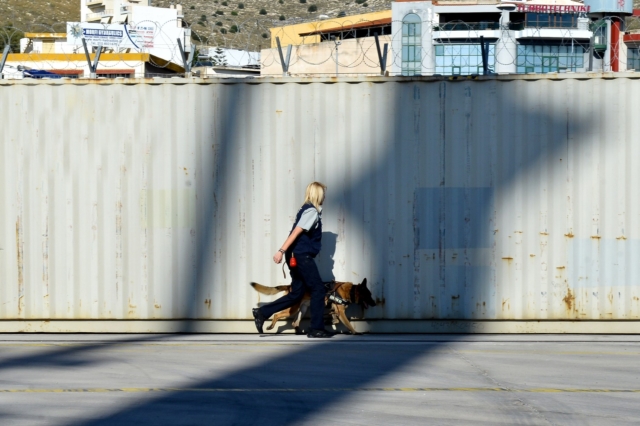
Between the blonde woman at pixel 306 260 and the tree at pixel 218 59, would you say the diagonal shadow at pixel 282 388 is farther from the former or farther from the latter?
the tree at pixel 218 59

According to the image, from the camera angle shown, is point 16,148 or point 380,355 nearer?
point 380,355

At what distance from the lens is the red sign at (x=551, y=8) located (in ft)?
169

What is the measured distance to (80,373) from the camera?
7.43m

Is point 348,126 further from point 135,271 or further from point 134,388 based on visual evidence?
point 134,388

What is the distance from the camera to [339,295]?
9.08 m

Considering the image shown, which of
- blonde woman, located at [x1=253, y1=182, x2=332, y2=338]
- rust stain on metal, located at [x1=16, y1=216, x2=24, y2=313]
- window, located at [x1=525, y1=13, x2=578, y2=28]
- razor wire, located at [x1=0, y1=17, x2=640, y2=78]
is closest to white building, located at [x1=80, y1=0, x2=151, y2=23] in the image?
razor wire, located at [x1=0, y1=17, x2=640, y2=78]

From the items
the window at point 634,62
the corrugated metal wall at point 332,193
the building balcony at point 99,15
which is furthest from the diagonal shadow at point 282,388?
the building balcony at point 99,15

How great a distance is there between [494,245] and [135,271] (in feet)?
12.6

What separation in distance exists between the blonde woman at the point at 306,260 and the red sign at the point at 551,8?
45641 mm

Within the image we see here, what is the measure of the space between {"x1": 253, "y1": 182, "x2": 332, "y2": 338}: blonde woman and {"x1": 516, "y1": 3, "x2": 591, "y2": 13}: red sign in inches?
1797

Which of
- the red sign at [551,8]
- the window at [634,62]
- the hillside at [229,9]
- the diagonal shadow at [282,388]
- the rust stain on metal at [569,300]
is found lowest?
the diagonal shadow at [282,388]

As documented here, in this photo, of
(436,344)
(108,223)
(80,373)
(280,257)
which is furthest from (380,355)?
(108,223)

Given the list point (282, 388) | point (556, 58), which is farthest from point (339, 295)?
point (556, 58)

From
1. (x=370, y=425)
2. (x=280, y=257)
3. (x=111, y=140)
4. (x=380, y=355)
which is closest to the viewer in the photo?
(x=370, y=425)
